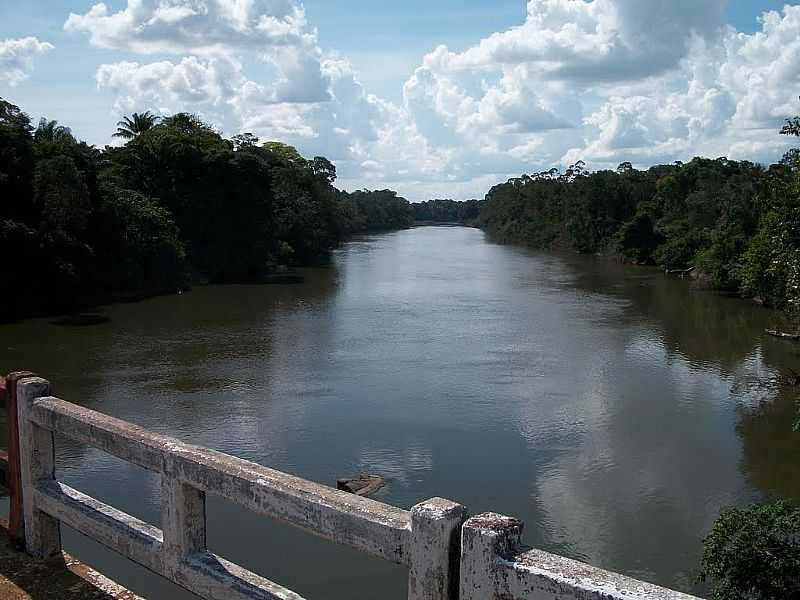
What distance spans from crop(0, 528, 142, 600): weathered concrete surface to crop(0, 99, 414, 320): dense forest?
25034mm

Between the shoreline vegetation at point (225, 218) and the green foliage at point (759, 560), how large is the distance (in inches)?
271

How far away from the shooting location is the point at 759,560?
7332mm

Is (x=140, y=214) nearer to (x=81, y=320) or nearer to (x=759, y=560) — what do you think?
(x=81, y=320)

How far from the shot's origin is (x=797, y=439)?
1630 centimetres

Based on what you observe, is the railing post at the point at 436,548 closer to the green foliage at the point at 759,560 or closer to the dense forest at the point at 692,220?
the green foliage at the point at 759,560

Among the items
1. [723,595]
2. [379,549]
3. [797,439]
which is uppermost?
[379,549]

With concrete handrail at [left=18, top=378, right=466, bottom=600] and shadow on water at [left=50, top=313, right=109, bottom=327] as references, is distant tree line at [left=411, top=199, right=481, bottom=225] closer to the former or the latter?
shadow on water at [left=50, top=313, right=109, bottom=327]

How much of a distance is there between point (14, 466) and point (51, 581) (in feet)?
2.48

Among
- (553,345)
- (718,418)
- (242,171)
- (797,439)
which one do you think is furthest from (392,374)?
(242,171)

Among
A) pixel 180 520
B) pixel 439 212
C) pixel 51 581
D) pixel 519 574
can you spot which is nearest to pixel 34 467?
pixel 51 581

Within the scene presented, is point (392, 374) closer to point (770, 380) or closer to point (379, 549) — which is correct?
point (770, 380)

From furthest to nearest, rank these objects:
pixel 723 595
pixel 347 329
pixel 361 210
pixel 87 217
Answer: pixel 361 210
pixel 87 217
pixel 347 329
pixel 723 595

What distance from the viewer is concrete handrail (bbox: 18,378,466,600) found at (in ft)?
9.20

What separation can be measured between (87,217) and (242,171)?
13.5 m
